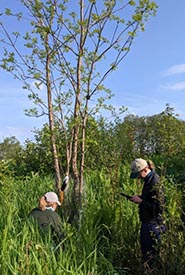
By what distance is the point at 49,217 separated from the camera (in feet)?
16.9

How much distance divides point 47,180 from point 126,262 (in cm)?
304

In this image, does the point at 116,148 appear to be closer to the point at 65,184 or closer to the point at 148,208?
the point at 65,184

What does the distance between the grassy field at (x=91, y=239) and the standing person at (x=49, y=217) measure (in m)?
0.12

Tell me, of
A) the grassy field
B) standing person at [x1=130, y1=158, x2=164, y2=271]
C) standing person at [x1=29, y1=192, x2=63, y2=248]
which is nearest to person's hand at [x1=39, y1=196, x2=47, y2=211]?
standing person at [x1=29, y1=192, x2=63, y2=248]

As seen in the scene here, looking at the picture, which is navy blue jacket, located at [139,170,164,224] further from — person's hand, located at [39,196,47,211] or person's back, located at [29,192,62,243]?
person's hand, located at [39,196,47,211]

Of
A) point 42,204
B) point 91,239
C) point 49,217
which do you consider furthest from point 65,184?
point 91,239

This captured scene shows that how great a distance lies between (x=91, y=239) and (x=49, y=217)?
0.55 m

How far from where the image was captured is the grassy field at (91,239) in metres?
3.65

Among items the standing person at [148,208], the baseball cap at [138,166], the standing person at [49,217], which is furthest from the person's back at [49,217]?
the baseball cap at [138,166]

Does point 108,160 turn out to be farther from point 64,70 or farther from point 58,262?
point 58,262

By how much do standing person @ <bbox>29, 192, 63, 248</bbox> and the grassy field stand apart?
12cm

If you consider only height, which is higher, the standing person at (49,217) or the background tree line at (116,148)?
the background tree line at (116,148)

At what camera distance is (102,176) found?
7660mm

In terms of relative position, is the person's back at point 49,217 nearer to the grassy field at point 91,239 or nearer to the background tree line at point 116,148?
the grassy field at point 91,239
